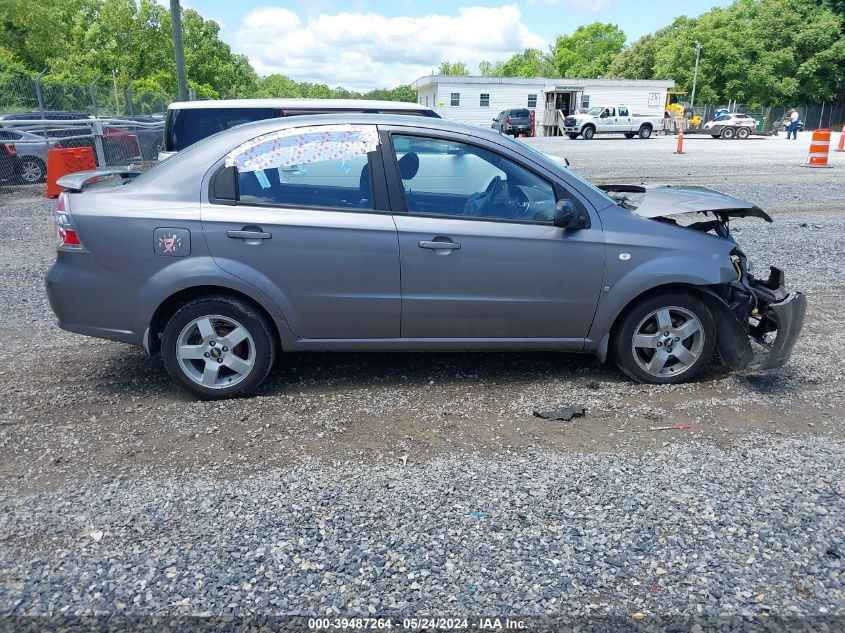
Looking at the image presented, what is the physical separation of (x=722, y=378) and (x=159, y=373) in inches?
156

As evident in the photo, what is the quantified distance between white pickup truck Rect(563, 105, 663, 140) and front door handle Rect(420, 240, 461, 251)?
3651 centimetres

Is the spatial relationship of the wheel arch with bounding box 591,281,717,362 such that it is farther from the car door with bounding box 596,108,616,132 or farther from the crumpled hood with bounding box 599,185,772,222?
the car door with bounding box 596,108,616,132

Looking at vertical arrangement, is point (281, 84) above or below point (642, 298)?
above

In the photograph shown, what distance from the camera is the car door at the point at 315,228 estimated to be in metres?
4.05

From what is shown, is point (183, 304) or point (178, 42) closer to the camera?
point (183, 304)

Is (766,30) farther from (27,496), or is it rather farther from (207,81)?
(27,496)

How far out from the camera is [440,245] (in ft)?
13.6

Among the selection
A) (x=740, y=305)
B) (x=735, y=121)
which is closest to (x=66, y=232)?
(x=740, y=305)

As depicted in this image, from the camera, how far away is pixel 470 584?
8.61 feet

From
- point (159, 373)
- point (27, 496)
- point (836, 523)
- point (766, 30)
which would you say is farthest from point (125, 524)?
point (766, 30)

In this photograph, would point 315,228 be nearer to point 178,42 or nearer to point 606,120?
point 178,42

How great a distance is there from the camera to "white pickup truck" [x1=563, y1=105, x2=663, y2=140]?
3775 centimetres

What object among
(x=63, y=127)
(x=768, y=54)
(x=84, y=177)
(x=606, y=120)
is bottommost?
(x=84, y=177)

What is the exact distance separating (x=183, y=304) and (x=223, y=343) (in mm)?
349
